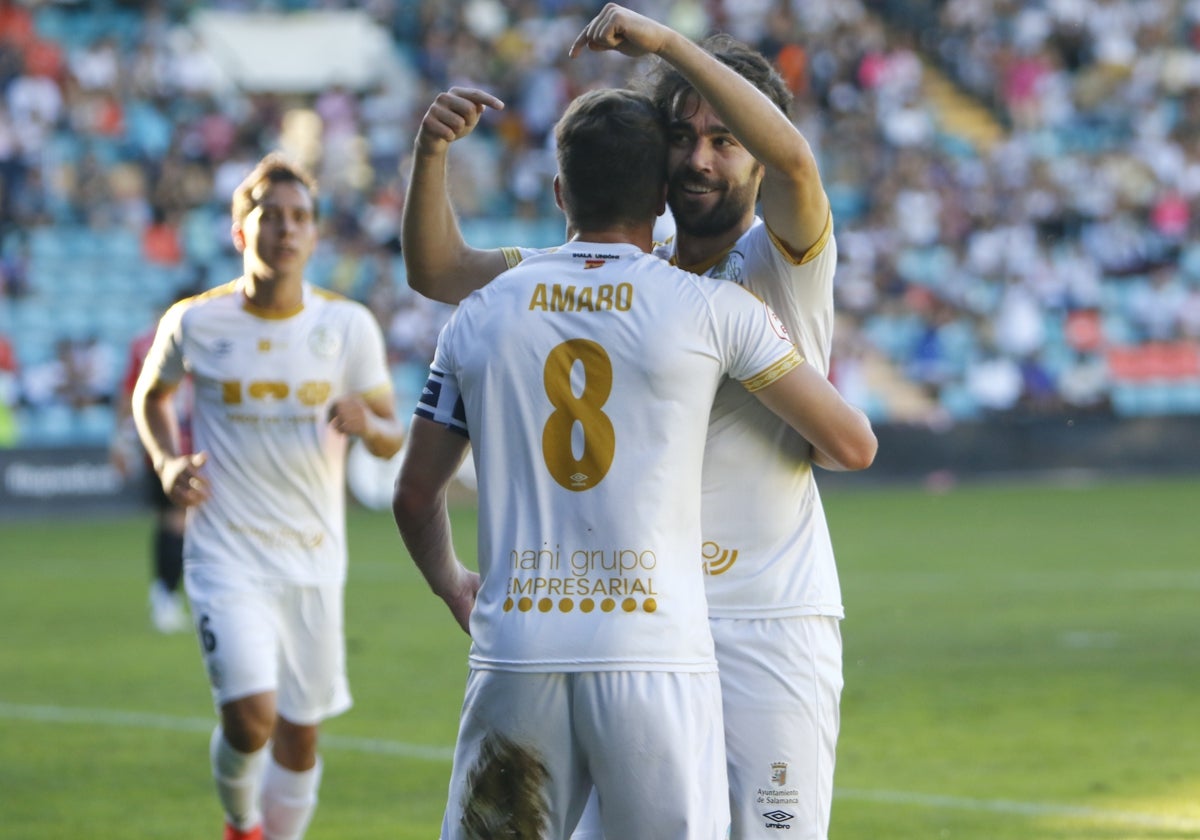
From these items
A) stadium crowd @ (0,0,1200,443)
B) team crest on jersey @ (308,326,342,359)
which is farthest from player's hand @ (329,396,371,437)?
stadium crowd @ (0,0,1200,443)

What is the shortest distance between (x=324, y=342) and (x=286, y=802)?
1758 mm

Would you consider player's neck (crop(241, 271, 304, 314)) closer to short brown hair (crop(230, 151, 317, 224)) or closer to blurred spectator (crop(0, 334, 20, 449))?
short brown hair (crop(230, 151, 317, 224))

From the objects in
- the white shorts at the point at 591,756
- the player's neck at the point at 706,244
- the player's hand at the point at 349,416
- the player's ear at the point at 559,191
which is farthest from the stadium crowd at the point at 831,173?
the white shorts at the point at 591,756

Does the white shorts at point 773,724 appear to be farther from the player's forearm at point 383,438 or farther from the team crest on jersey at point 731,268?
the player's forearm at point 383,438

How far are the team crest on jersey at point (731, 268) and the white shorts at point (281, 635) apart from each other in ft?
9.94

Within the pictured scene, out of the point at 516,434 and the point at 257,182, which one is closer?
the point at 516,434

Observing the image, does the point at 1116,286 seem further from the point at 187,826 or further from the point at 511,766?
the point at 511,766

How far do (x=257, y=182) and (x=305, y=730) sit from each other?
206cm

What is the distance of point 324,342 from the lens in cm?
729

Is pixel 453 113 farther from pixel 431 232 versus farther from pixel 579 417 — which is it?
pixel 579 417

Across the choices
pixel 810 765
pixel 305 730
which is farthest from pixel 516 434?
pixel 305 730

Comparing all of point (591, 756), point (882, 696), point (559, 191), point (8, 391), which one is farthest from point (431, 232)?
point (8, 391)

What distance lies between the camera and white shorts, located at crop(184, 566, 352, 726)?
6.73 m

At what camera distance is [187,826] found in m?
7.61
